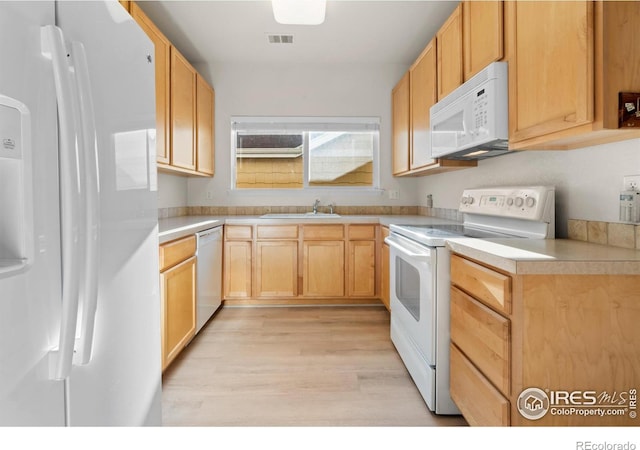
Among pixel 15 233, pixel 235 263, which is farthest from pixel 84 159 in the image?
pixel 235 263

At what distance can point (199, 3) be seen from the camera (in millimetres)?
2713

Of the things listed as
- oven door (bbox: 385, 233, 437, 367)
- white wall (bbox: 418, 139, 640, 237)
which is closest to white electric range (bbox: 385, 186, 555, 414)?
oven door (bbox: 385, 233, 437, 367)

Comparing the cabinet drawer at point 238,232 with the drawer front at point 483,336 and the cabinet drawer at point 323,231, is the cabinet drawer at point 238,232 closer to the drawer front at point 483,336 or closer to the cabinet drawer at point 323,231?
the cabinet drawer at point 323,231

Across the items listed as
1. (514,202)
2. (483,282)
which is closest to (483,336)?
(483,282)

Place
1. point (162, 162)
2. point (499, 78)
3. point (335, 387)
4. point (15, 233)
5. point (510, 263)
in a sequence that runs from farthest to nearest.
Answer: point (162, 162) < point (335, 387) < point (499, 78) < point (510, 263) < point (15, 233)

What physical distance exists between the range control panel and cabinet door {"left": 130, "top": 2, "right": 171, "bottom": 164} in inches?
82.7

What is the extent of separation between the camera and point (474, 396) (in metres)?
1.49

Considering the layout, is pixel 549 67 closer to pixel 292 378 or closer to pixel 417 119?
pixel 417 119

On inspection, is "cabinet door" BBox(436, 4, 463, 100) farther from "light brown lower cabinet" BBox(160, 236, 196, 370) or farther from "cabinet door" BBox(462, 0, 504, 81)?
"light brown lower cabinet" BBox(160, 236, 196, 370)

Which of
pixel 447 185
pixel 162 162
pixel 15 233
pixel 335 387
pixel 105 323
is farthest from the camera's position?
pixel 447 185

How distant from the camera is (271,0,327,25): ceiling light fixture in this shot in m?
2.28

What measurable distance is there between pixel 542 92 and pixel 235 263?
2.75 meters

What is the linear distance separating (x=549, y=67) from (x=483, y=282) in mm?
884
